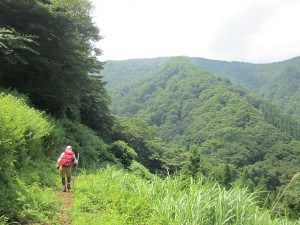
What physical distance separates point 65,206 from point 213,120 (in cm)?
12040

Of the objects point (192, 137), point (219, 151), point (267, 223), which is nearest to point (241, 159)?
point (219, 151)

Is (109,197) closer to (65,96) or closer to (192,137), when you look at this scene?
(65,96)

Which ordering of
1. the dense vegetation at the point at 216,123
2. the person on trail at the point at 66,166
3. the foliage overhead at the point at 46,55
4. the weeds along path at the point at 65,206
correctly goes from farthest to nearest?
the dense vegetation at the point at 216,123
the foliage overhead at the point at 46,55
the person on trail at the point at 66,166
the weeds along path at the point at 65,206

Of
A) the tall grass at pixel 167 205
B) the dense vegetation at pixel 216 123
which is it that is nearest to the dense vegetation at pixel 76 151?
the tall grass at pixel 167 205

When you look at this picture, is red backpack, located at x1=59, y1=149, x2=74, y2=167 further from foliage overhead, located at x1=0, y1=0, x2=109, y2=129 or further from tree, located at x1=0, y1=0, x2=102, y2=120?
tree, located at x1=0, y1=0, x2=102, y2=120

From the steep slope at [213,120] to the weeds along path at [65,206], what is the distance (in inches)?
2232

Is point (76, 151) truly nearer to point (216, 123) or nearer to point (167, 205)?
point (167, 205)

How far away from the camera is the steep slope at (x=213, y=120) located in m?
90.2

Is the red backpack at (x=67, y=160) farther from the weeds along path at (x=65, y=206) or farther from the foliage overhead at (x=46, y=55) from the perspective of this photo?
the foliage overhead at (x=46, y=55)

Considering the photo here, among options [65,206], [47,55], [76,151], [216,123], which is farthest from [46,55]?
[216,123]

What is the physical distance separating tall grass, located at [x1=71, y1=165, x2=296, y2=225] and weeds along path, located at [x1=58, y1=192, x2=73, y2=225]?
0.15 metres

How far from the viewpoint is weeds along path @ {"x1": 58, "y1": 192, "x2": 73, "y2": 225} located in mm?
6898

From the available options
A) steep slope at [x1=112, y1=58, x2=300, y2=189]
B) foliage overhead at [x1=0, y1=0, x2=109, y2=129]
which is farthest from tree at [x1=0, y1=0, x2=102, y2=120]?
steep slope at [x1=112, y1=58, x2=300, y2=189]

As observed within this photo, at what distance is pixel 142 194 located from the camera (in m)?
7.98
